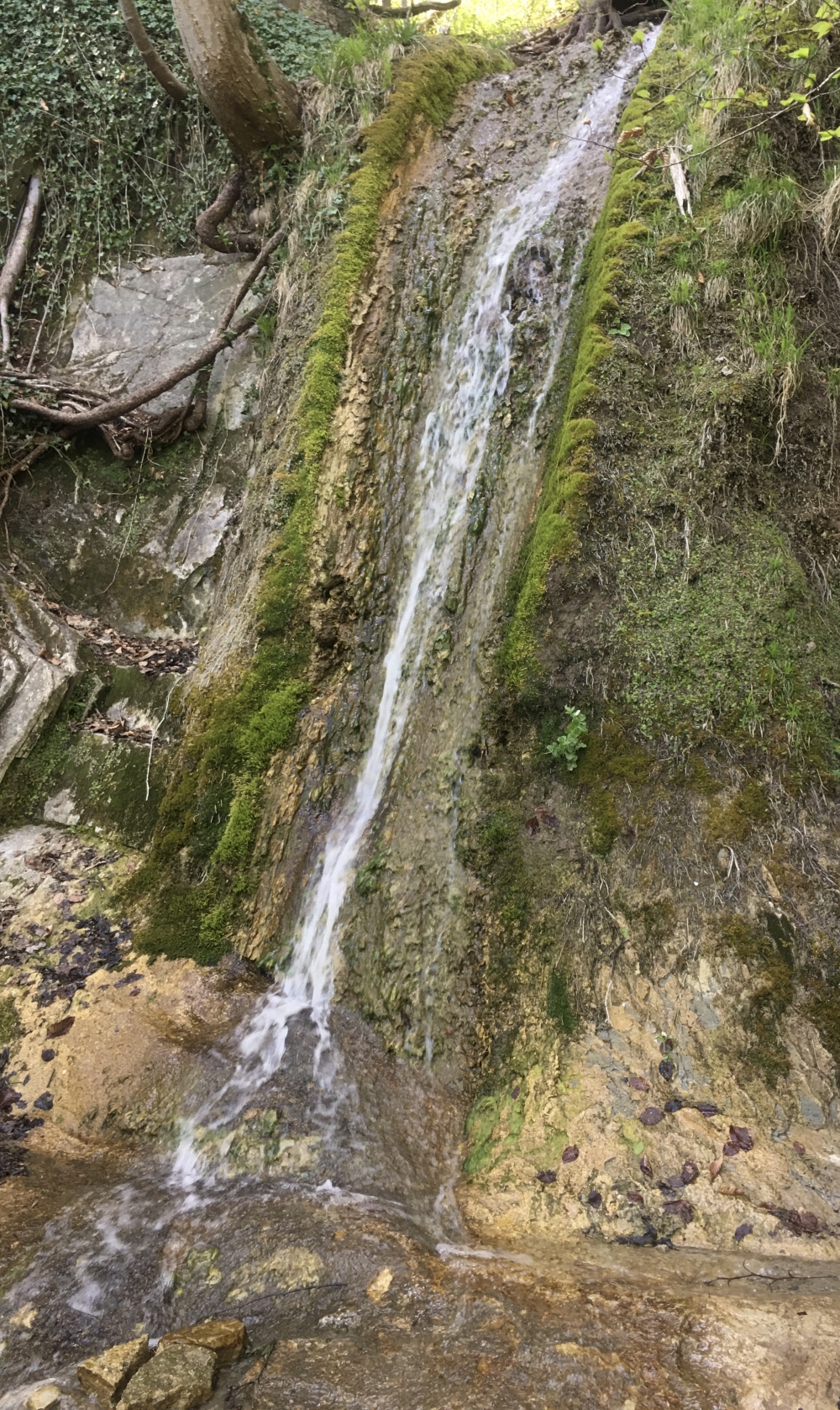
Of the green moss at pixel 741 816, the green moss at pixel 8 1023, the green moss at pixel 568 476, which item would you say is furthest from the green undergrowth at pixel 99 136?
the green moss at pixel 741 816

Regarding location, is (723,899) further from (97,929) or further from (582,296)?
(582,296)

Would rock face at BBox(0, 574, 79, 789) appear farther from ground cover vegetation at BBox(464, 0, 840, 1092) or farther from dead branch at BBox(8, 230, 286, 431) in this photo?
ground cover vegetation at BBox(464, 0, 840, 1092)

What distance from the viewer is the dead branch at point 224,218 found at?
7.71 metres

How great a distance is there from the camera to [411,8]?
1030cm

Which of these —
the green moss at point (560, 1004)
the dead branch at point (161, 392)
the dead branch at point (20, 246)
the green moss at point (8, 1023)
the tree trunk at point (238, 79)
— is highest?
the tree trunk at point (238, 79)

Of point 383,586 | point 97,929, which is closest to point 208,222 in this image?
point 383,586

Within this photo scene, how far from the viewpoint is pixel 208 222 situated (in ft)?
25.3

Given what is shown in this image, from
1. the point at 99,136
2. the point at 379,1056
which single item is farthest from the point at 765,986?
the point at 99,136

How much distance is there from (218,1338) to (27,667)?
16.1ft

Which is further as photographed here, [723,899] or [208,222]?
[208,222]

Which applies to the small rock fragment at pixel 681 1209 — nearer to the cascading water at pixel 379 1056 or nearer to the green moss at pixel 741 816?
the cascading water at pixel 379 1056

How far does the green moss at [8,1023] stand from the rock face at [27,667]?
2034 mm

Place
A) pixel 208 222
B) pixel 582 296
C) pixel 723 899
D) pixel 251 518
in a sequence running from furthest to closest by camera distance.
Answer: pixel 208 222
pixel 251 518
pixel 582 296
pixel 723 899

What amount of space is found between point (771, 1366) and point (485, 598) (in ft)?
12.5
